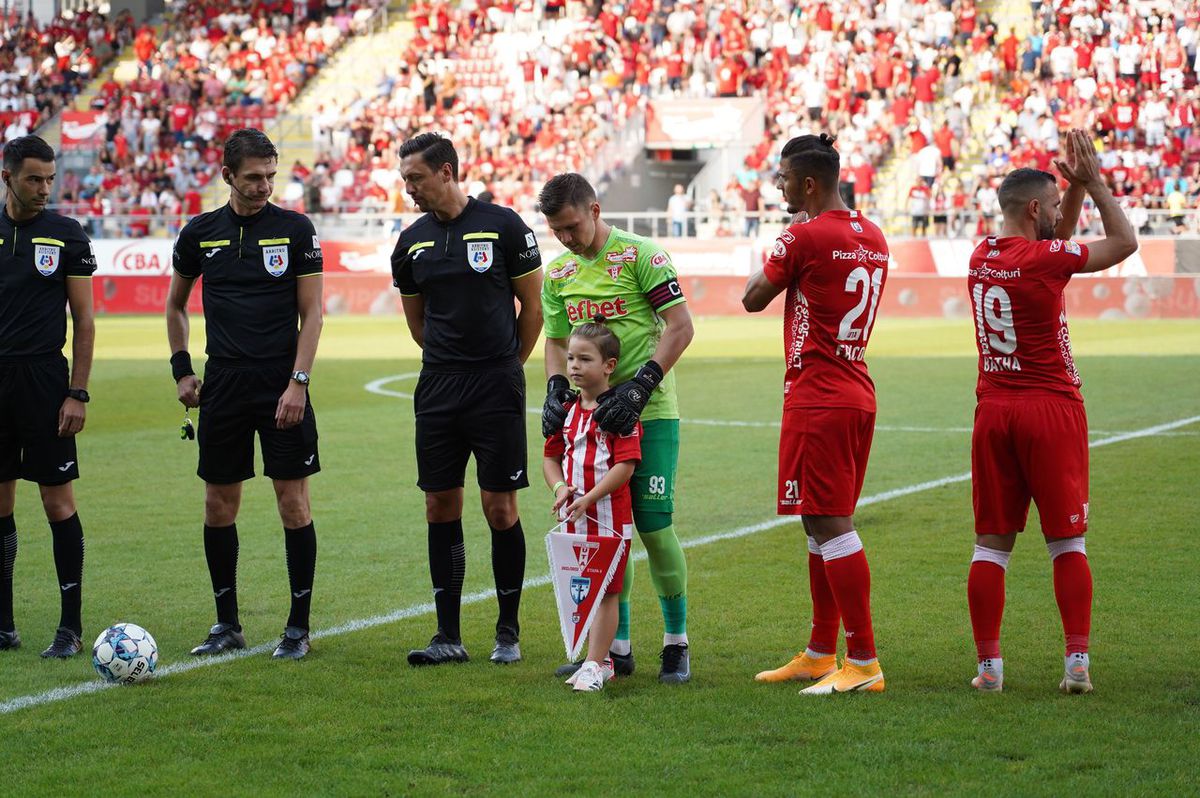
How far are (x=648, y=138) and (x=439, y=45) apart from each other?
781cm

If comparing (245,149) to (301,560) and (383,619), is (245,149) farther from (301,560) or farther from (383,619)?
(383,619)

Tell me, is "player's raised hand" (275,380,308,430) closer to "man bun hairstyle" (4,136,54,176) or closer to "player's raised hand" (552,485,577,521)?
"player's raised hand" (552,485,577,521)

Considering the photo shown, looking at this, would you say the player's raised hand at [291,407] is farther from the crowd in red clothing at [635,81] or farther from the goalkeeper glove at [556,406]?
the crowd in red clothing at [635,81]

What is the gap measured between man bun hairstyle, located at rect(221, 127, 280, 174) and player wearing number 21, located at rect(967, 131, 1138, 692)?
9.50ft

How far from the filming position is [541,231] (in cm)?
3284

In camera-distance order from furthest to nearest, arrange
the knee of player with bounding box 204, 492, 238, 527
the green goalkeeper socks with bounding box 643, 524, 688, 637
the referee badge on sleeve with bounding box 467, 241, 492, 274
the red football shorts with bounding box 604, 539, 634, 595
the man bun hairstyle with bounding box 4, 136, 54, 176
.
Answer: the knee of player with bounding box 204, 492, 238, 527
the man bun hairstyle with bounding box 4, 136, 54, 176
the referee badge on sleeve with bounding box 467, 241, 492, 274
the green goalkeeper socks with bounding box 643, 524, 688, 637
the red football shorts with bounding box 604, 539, 634, 595

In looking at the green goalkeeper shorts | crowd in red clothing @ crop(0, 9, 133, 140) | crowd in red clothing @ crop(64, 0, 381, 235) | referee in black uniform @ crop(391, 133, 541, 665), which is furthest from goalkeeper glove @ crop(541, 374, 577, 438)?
crowd in red clothing @ crop(0, 9, 133, 140)

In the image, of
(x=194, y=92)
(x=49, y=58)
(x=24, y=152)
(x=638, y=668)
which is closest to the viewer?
(x=638, y=668)

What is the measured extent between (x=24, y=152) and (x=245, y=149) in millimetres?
1015

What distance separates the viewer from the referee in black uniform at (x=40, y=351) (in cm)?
635

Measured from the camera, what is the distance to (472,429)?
6.14m

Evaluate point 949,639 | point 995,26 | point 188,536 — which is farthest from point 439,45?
point 949,639

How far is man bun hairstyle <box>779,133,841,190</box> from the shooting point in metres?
5.40

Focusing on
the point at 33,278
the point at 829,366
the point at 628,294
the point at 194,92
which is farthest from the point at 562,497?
the point at 194,92
